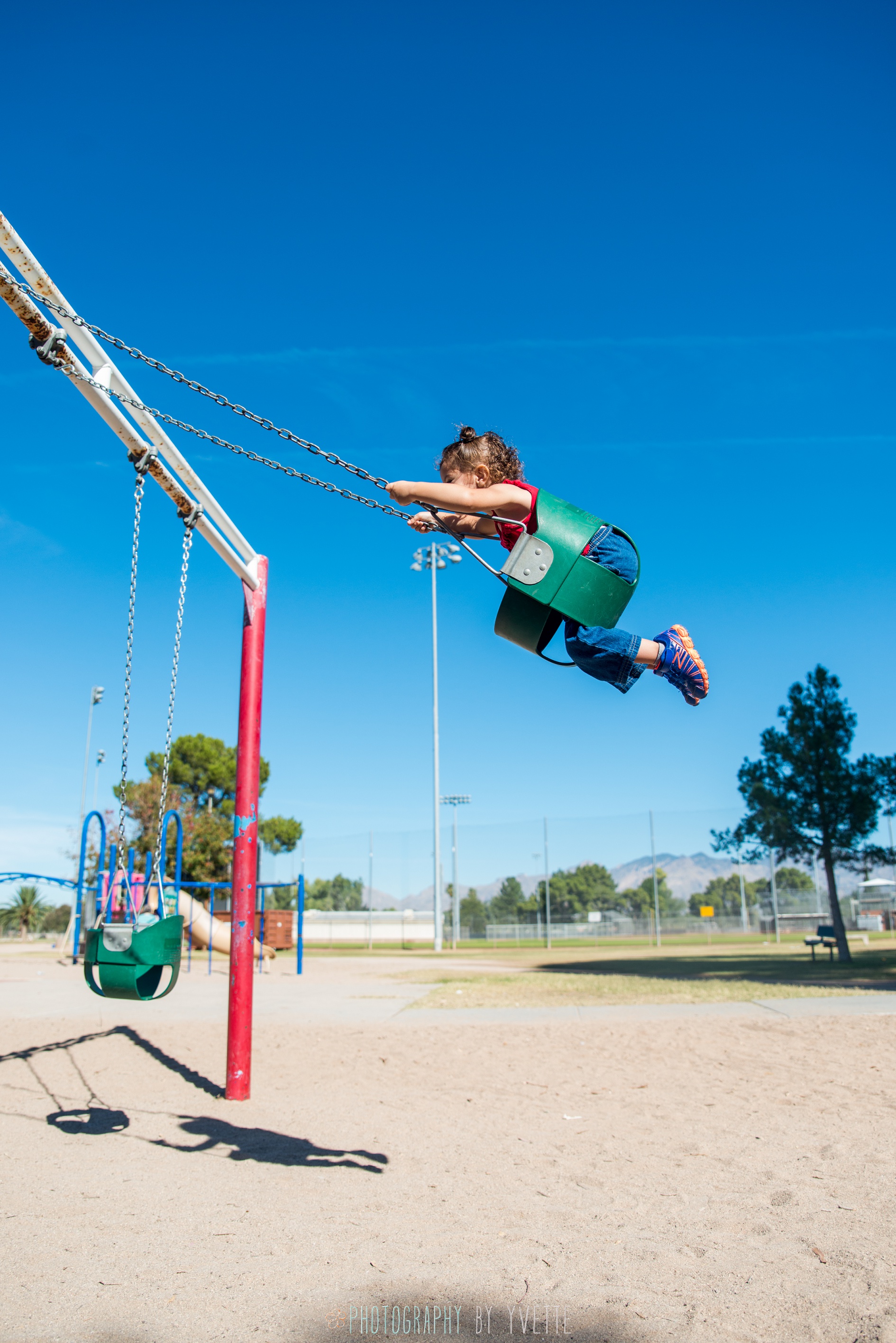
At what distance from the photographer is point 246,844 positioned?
6.10 metres

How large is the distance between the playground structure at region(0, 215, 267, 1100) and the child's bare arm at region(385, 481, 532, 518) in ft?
5.46

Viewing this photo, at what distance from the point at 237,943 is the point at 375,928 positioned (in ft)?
116

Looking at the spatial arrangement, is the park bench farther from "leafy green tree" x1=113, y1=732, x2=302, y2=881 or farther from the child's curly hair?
the child's curly hair

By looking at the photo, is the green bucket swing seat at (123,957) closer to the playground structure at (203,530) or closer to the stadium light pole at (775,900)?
the playground structure at (203,530)

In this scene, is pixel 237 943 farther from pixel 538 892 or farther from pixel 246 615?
pixel 538 892

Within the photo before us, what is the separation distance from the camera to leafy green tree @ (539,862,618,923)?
115 ft

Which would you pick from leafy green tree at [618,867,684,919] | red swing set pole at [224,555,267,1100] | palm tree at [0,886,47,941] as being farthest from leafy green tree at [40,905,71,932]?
red swing set pole at [224,555,267,1100]

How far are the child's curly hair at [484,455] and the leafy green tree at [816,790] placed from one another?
1933 centimetres

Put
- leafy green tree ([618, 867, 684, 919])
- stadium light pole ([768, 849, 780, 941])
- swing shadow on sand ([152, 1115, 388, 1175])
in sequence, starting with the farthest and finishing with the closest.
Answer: leafy green tree ([618, 867, 684, 919]) → stadium light pole ([768, 849, 780, 941]) → swing shadow on sand ([152, 1115, 388, 1175])

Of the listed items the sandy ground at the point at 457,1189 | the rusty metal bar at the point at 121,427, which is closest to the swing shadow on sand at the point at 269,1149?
the sandy ground at the point at 457,1189

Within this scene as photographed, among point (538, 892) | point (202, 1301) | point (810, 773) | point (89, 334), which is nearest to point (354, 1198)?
point (202, 1301)

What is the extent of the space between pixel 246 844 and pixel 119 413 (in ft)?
10.0

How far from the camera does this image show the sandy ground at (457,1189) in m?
2.71

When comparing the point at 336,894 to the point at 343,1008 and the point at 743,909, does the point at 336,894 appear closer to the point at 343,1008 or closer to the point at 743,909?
the point at 743,909
